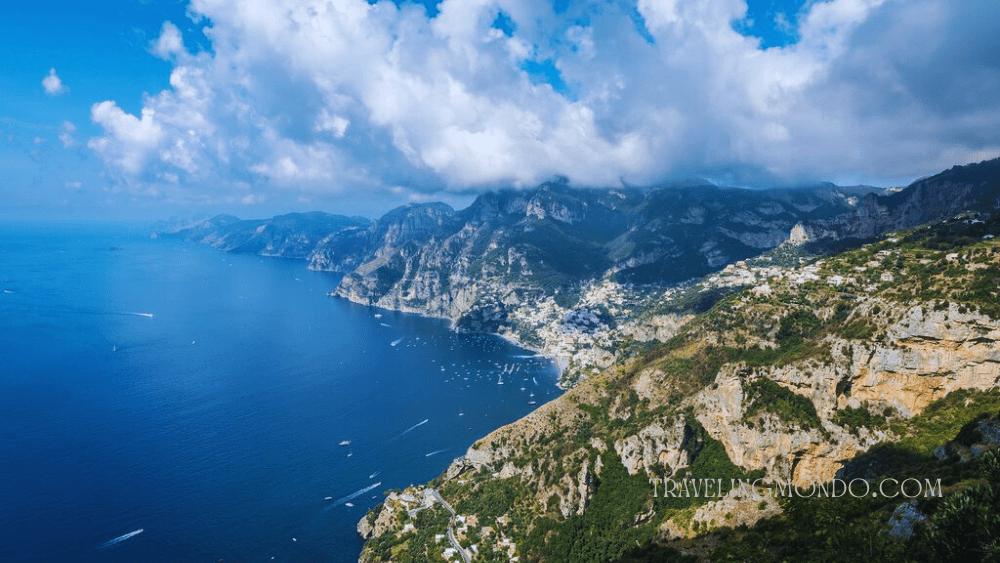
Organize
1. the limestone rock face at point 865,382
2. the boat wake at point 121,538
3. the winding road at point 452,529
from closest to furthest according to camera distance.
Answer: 1. the limestone rock face at point 865,382
2. the winding road at point 452,529
3. the boat wake at point 121,538

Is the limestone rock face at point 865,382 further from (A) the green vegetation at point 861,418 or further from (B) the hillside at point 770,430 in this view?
(A) the green vegetation at point 861,418

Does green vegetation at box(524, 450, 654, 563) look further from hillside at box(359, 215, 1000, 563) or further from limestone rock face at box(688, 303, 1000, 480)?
limestone rock face at box(688, 303, 1000, 480)

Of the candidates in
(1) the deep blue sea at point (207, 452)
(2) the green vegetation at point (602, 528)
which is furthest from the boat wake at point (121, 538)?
(2) the green vegetation at point (602, 528)

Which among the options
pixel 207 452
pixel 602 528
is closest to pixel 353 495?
pixel 207 452

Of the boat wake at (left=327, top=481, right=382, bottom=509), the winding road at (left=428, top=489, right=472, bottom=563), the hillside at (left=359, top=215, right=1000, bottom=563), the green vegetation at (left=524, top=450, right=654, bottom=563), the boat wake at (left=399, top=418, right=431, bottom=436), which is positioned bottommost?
the boat wake at (left=327, top=481, right=382, bottom=509)

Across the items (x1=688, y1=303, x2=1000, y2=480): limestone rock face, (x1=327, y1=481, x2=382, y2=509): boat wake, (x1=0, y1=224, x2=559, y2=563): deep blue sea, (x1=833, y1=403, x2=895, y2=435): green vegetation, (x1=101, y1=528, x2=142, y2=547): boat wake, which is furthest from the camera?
(x1=327, y1=481, x2=382, y2=509): boat wake

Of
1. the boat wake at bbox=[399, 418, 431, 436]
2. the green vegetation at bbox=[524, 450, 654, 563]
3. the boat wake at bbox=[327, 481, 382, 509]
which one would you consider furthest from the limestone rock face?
the boat wake at bbox=[399, 418, 431, 436]

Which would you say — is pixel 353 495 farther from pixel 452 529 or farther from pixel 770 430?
pixel 770 430

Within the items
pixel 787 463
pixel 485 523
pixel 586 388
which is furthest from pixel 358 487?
pixel 787 463
